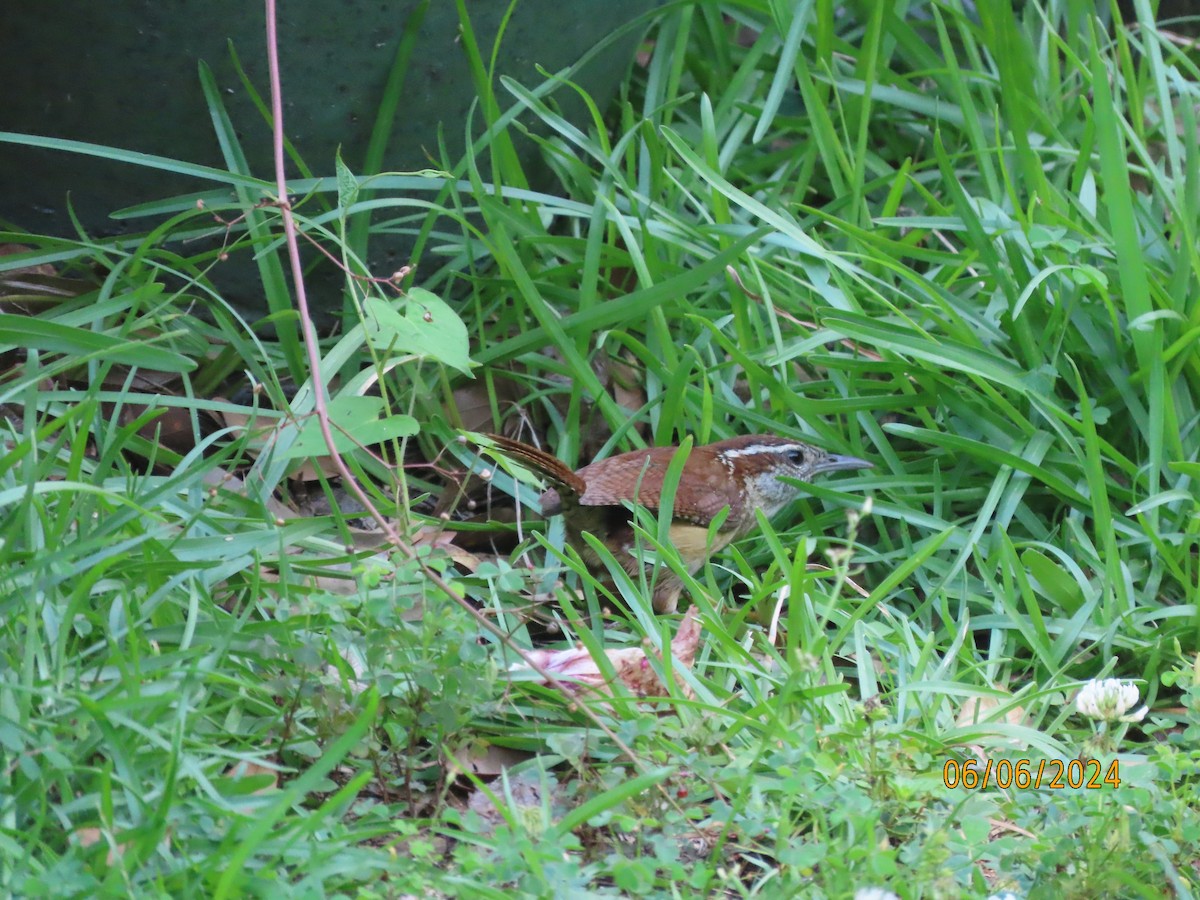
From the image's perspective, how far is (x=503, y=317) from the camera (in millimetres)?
4762

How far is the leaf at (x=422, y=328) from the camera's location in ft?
10.8

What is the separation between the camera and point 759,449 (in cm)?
435

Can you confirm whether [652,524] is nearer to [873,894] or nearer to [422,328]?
[422,328]

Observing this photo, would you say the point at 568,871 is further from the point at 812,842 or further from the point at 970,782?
the point at 970,782

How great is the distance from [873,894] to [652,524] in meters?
1.73

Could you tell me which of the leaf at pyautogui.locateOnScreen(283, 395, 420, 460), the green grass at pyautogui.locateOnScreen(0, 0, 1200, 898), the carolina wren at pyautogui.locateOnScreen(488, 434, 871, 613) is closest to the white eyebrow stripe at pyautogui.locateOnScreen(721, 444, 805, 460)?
the carolina wren at pyautogui.locateOnScreen(488, 434, 871, 613)

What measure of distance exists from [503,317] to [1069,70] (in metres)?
2.92

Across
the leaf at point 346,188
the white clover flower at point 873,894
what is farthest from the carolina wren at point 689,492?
the white clover flower at point 873,894

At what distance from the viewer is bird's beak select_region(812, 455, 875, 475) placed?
434cm

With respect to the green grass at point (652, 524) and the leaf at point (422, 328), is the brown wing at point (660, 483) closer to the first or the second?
the green grass at point (652, 524)

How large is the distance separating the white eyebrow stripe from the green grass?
149 millimetres
